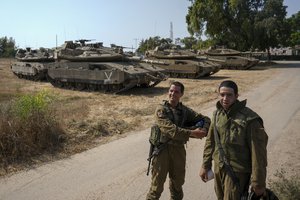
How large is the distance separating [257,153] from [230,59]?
28.6 m

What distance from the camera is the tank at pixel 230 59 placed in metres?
31.0

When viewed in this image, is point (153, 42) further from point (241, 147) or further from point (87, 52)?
point (241, 147)

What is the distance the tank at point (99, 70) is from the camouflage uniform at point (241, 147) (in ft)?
41.3

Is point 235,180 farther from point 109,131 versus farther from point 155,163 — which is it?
point 109,131

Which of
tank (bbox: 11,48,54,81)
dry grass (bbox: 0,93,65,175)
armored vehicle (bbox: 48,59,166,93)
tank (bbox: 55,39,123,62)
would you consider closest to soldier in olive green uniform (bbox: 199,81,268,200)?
dry grass (bbox: 0,93,65,175)

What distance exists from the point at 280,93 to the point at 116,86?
6.71 metres

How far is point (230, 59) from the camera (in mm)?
31344

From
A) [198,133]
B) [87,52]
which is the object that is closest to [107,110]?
[87,52]

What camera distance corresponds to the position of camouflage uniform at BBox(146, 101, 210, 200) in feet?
14.2

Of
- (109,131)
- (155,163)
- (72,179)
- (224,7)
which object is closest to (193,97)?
(109,131)

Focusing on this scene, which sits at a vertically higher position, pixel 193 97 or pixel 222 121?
pixel 222 121

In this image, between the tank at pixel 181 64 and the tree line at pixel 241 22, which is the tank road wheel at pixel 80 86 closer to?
the tank at pixel 181 64

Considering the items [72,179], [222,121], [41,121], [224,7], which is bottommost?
[72,179]

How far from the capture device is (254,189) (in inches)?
134
